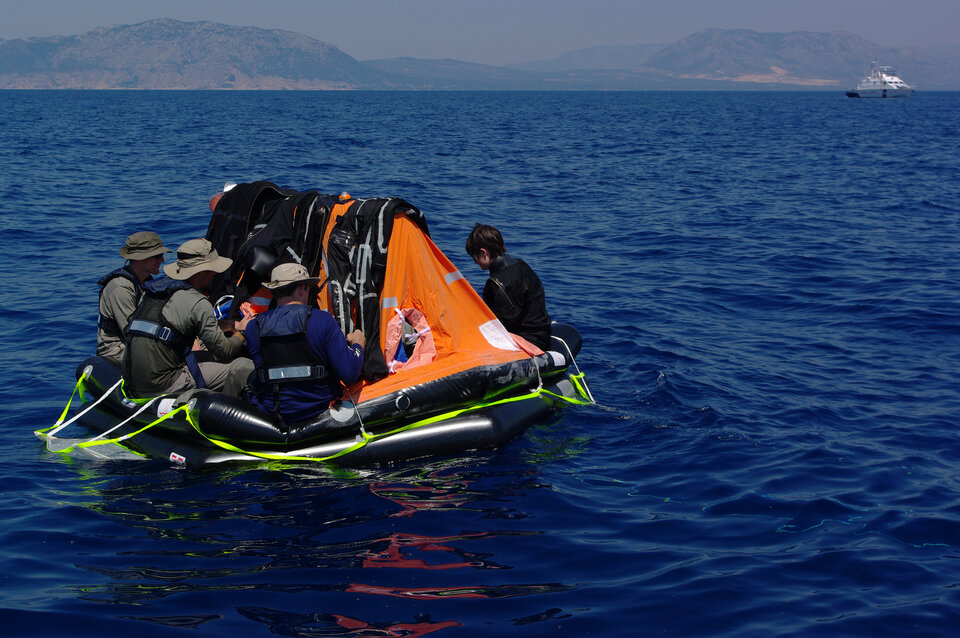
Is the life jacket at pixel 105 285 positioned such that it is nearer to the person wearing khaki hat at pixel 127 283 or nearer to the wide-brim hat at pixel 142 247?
the person wearing khaki hat at pixel 127 283

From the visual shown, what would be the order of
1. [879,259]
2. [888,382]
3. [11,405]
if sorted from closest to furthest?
[11,405]
[888,382]
[879,259]

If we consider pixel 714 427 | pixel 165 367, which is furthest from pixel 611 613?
pixel 165 367

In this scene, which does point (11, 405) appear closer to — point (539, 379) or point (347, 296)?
point (347, 296)

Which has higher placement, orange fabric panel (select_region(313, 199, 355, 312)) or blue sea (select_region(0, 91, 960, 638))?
orange fabric panel (select_region(313, 199, 355, 312))

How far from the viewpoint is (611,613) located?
16.0 ft

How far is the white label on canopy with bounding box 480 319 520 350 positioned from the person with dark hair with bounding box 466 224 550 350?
0.31 m

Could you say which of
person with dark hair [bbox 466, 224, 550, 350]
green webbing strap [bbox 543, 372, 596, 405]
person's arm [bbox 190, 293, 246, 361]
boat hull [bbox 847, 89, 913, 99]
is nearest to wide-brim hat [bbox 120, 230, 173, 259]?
person's arm [bbox 190, 293, 246, 361]

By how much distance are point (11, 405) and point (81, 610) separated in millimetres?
4225

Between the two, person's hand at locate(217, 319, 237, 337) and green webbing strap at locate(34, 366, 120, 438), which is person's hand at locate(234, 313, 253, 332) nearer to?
person's hand at locate(217, 319, 237, 337)

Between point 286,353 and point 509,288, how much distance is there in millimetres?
2341

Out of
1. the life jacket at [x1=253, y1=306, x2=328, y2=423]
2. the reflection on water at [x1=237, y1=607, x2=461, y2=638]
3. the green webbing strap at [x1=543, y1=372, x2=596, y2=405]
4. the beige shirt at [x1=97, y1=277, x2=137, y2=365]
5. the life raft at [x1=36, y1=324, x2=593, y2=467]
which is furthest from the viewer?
the green webbing strap at [x1=543, y1=372, x2=596, y2=405]

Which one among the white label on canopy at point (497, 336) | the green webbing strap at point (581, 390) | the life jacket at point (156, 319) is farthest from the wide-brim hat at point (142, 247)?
the green webbing strap at point (581, 390)

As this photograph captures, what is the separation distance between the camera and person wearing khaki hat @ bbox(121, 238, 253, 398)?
263 inches

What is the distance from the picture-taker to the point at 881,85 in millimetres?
137750
